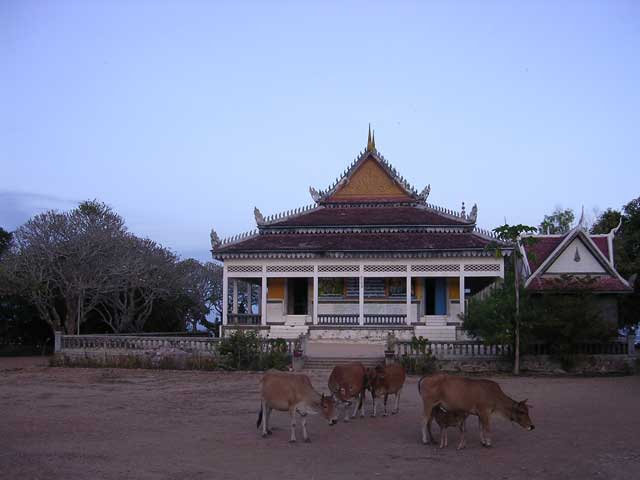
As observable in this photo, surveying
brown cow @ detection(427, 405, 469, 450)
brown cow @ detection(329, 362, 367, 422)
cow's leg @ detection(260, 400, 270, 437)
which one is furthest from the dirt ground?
brown cow @ detection(329, 362, 367, 422)

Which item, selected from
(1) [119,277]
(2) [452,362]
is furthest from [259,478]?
(1) [119,277]

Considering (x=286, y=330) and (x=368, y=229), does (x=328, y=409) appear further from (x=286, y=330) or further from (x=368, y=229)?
(x=368, y=229)

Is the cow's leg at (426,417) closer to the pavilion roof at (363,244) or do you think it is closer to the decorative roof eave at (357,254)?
the pavilion roof at (363,244)

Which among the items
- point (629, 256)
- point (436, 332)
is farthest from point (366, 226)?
point (629, 256)

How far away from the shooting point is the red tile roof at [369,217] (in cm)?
3822

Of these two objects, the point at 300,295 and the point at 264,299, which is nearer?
the point at 264,299

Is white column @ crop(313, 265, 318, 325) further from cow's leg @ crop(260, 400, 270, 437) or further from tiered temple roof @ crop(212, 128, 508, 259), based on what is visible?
cow's leg @ crop(260, 400, 270, 437)

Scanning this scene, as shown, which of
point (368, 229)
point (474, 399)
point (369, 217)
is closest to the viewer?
point (474, 399)

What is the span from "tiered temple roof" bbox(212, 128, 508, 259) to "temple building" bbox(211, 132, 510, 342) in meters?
0.06

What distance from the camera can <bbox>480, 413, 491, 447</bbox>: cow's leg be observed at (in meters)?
12.1

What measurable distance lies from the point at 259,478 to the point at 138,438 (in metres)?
3.84

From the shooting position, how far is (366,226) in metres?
38.6

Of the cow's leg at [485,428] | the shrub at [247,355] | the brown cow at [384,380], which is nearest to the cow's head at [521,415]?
the cow's leg at [485,428]

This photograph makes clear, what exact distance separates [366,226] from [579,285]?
14.9 metres
